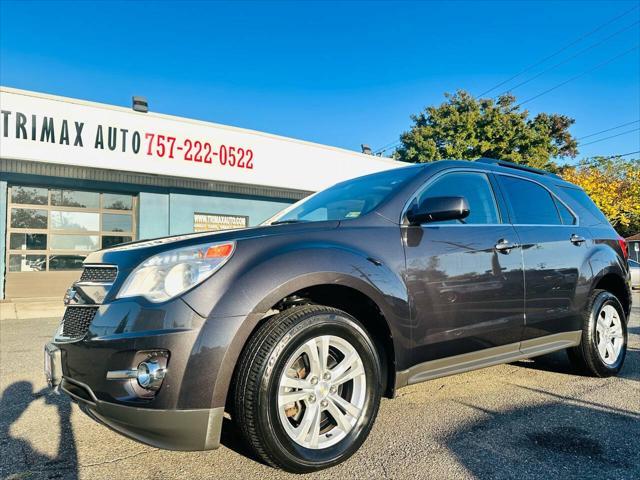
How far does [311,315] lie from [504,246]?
1722 mm

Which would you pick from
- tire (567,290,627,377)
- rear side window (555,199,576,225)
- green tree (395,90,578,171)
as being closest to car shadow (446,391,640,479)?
tire (567,290,627,377)

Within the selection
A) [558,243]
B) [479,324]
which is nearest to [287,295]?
[479,324]

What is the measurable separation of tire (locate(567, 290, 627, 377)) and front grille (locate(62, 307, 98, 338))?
3811mm

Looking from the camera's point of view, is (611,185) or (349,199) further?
(611,185)

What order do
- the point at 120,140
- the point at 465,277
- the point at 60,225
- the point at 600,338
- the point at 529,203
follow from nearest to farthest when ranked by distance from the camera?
the point at 465,277, the point at 529,203, the point at 600,338, the point at 120,140, the point at 60,225

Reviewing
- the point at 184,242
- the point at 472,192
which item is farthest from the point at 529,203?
the point at 184,242

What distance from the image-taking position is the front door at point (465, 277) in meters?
2.85

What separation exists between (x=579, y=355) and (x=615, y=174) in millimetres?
46556

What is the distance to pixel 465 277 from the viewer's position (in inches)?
120

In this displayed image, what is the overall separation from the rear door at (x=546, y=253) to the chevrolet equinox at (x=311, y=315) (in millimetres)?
19

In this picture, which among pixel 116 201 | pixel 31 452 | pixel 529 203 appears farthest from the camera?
pixel 116 201

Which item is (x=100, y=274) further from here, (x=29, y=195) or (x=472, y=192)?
(x=29, y=195)

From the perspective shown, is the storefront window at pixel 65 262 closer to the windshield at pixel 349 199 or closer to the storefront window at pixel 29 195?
the storefront window at pixel 29 195

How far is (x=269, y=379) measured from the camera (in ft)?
7.16
